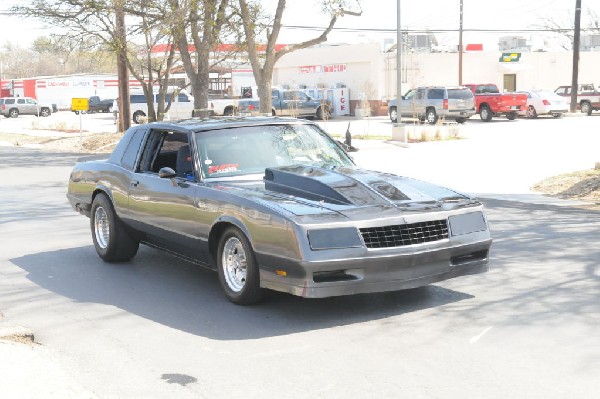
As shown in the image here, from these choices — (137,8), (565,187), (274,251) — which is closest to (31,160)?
(137,8)

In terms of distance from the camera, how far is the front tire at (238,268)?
22.5 feet

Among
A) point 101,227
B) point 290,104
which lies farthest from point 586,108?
point 101,227

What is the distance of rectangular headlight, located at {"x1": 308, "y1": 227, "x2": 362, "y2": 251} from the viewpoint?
6.37 metres

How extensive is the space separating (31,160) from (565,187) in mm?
16197

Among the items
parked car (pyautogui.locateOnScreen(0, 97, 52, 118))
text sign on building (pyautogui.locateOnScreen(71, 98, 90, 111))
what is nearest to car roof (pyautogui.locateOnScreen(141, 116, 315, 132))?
text sign on building (pyautogui.locateOnScreen(71, 98, 90, 111))

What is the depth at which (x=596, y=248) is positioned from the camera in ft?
31.2

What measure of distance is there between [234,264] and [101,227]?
2.79m

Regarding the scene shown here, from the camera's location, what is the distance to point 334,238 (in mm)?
6387

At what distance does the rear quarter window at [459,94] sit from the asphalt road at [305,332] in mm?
30872

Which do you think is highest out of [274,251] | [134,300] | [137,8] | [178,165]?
[137,8]

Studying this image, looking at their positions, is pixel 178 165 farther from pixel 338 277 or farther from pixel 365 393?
pixel 365 393

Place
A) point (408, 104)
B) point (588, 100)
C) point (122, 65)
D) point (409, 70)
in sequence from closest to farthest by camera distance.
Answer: point (122, 65), point (408, 104), point (588, 100), point (409, 70)

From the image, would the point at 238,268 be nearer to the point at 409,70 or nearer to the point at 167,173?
the point at 167,173

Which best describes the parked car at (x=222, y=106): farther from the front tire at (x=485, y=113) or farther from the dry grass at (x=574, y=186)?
the dry grass at (x=574, y=186)
